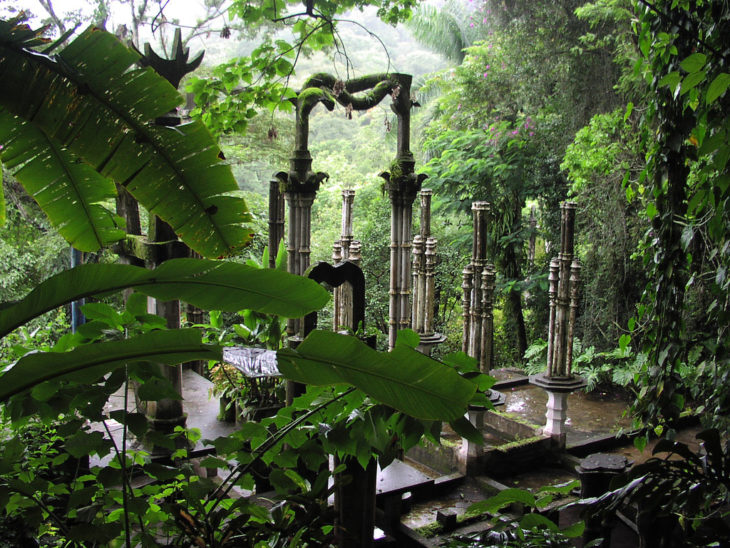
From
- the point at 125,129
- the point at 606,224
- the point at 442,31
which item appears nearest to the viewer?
the point at 125,129

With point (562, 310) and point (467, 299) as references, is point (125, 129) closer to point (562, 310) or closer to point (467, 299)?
point (467, 299)

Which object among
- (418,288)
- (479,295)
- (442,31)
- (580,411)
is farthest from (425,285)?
(442,31)

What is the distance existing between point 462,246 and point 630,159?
291 centimetres

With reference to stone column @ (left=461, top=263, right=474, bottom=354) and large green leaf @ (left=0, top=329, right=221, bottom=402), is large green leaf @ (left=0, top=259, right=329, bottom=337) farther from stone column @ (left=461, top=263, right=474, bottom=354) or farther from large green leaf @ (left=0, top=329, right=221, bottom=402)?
stone column @ (left=461, top=263, right=474, bottom=354)

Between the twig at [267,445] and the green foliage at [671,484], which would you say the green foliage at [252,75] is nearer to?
the twig at [267,445]

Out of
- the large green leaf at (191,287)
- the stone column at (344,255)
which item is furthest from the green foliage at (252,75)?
the large green leaf at (191,287)

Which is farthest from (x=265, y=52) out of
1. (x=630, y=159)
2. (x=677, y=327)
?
(x=630, y=159)

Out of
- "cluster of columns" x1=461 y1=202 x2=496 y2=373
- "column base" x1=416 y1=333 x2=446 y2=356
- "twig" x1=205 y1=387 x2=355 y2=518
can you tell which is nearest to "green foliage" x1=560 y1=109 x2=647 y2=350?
"cluster of columns" x1=461 y1=202 x2=496 y2=373

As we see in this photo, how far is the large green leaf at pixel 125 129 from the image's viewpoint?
5.17 ft

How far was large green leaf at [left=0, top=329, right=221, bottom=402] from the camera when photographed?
0.99 metres

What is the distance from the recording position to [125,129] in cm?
168

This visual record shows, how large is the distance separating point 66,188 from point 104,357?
0.97 metres

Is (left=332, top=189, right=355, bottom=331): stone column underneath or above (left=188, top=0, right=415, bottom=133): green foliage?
underneath

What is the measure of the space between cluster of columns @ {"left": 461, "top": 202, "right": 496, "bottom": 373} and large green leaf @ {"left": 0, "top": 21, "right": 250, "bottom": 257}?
2891mm
